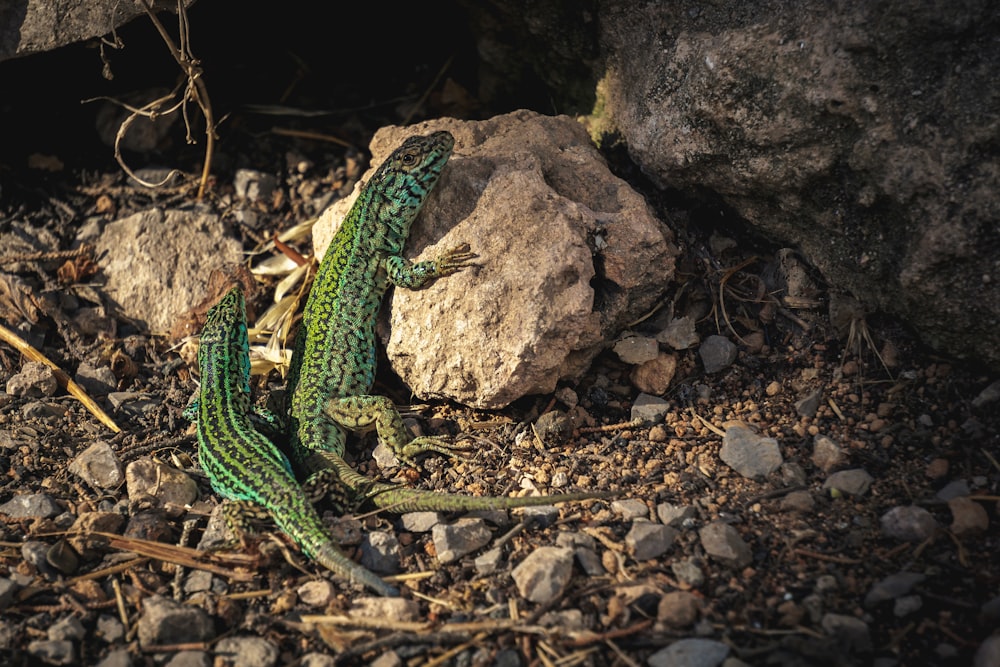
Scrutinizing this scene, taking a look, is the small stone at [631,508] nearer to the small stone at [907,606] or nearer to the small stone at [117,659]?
the small stone at [907,606]

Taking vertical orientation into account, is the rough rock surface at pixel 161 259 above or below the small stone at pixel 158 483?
above

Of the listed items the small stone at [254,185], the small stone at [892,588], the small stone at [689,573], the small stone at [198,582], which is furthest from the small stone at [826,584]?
the small stone at [254,185]

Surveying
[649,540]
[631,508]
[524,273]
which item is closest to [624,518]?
[631,508]

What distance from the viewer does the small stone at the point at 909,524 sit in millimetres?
3211

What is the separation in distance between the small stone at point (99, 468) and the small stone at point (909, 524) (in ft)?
11.7

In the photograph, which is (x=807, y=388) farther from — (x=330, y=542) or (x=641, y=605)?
(x=330, y=542)

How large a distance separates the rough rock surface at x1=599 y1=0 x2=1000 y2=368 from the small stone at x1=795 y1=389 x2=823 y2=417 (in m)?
Answer: 0.52

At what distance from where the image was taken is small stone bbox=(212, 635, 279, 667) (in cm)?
309

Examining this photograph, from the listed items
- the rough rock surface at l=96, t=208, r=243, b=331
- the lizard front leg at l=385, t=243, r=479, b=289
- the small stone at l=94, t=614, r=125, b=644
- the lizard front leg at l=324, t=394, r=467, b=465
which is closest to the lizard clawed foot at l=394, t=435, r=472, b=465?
the lizard front leg at l=324, t=394, r=467, b=465

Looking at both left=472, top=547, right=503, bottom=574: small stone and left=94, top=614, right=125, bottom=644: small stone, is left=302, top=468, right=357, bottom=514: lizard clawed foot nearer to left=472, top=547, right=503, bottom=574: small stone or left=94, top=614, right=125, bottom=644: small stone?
left=472, top=547, right=503, bottom=574: small stone

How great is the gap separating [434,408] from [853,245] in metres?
2.30

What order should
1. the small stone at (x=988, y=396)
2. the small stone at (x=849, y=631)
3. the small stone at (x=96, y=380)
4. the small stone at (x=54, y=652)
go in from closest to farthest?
the small stone at (x=849, y=631) < the small stone at (x=54, y=652) < the small stone at (x=988, y=396) < the small stone at (x=96, y=380)

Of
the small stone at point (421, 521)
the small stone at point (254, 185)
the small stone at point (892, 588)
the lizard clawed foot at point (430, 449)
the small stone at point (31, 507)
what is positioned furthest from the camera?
the small stone at point (254, 185)

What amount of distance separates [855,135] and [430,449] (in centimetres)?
252
